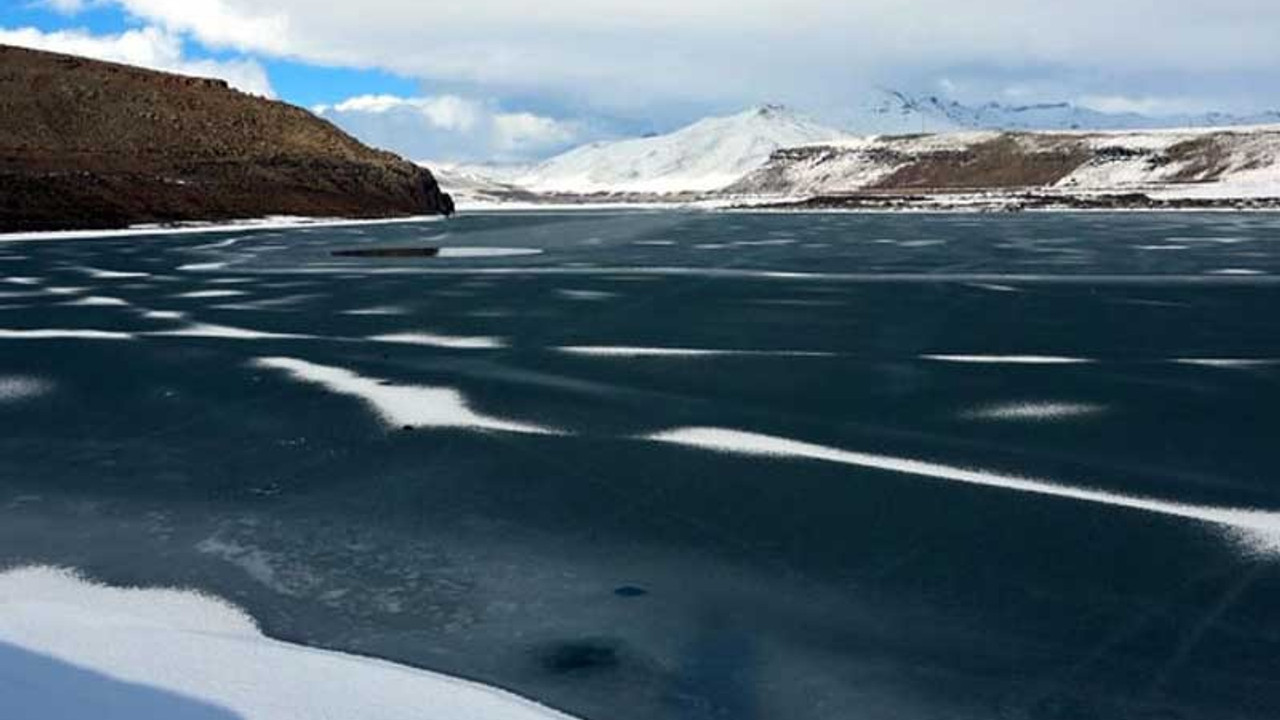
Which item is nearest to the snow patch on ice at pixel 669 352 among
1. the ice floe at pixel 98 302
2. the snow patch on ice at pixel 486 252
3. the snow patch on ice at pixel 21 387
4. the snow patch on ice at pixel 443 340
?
the snow patch on ice at pixel 443 340

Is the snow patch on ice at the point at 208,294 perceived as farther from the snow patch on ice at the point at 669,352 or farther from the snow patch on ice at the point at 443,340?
the snow patch on ice at the point at 669,352

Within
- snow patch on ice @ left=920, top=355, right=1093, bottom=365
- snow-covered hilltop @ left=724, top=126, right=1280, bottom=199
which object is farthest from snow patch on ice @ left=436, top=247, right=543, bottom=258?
snow-covered hilltop @ left=724, top=126, right=1280, bottom=199

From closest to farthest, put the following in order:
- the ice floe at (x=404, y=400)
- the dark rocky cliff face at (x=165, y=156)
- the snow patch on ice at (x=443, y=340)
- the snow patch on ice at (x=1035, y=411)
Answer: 1. the ice floe at (x=404, y=400)
2. the snow patch on ice at (x=1035, y=411)
3. the snow patch on ice at (x=443, y=340)
4. the dark rocky cliff face at (x=165, y=156)

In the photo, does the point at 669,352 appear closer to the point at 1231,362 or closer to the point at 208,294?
the point at 1231,362

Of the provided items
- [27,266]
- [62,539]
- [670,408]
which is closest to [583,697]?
[62,539]

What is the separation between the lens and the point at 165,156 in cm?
7619

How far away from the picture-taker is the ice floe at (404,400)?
37.9 feet

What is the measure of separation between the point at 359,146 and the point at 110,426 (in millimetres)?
84368

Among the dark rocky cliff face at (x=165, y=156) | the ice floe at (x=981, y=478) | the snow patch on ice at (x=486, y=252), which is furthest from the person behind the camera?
the dark rocky cliff face at (x=165, y=156)

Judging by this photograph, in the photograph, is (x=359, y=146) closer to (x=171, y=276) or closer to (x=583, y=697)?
(x=171, y=276)

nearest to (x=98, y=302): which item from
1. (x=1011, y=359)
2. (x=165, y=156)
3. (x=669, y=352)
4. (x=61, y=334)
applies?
(x=61, y=334)

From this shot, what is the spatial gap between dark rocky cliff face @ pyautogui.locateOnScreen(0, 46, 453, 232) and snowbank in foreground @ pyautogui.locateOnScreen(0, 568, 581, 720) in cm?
5039

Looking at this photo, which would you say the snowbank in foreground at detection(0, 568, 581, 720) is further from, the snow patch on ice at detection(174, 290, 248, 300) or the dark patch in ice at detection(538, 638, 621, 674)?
the snow patch on ice at detection(174, 290, 248, 300)

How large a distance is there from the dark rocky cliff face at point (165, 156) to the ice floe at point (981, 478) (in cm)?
4772
